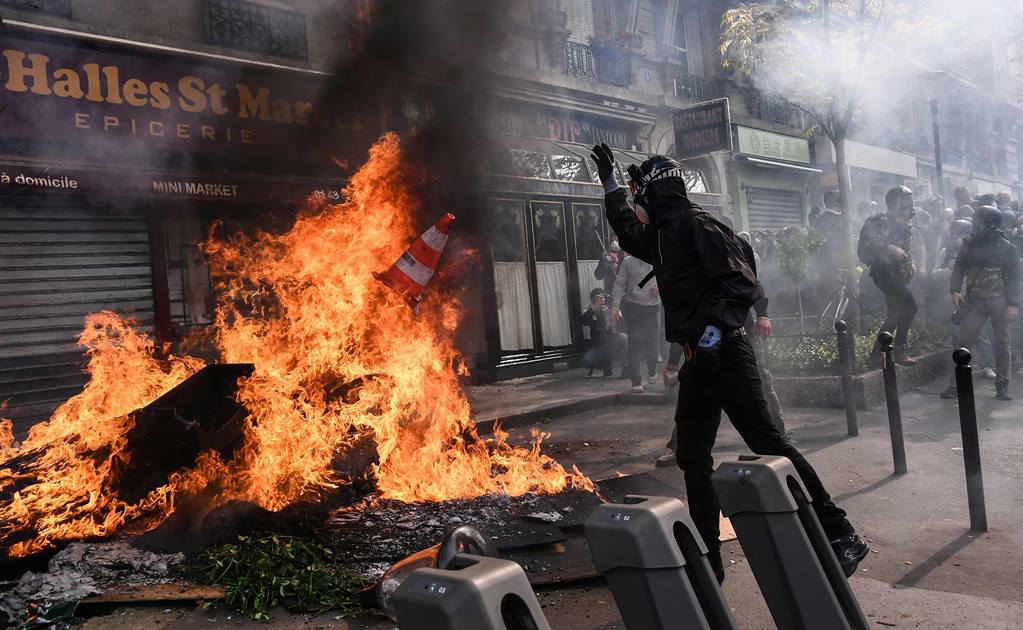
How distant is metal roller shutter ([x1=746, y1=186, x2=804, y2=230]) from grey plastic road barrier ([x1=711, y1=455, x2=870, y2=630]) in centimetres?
1922

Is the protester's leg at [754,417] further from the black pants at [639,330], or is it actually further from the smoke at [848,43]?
the smoke at [848,43]

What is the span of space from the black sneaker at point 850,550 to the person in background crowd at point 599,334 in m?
7.66

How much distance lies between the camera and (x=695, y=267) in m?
3.79

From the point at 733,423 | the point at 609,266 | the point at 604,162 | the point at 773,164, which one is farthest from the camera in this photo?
the point at 773,164

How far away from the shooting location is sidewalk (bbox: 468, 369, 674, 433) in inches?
344

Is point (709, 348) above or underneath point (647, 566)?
above

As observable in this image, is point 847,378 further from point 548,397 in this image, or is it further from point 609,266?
point 609,266

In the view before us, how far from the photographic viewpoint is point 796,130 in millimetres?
22359

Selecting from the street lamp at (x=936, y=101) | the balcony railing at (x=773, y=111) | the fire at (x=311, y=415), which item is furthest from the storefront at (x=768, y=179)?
the fire at (x=311, y=415)

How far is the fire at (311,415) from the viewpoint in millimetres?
4551

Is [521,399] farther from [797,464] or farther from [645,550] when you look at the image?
[645,550]

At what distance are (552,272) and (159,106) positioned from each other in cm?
689

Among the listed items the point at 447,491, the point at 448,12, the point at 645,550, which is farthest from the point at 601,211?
the point at 645,550

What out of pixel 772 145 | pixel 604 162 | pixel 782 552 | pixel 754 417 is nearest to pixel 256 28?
pixel 604 162
